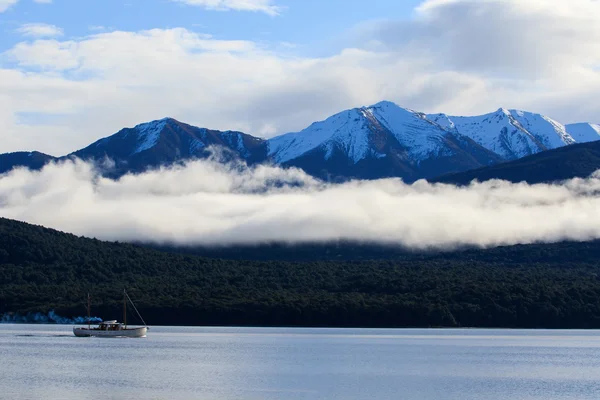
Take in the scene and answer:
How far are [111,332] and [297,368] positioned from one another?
73.7 metres

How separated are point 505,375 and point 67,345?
6627 cm

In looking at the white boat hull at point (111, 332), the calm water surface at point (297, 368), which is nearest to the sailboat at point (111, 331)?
the white boat hull at point (111, 332)

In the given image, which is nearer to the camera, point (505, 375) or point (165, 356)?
point (505, 375)

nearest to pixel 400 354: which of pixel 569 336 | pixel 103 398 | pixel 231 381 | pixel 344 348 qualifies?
pixel 344 348

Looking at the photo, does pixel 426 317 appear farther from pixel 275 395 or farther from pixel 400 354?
pixel 275 395

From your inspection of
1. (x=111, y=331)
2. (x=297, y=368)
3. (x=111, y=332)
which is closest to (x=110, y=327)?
(x=111, y=331)

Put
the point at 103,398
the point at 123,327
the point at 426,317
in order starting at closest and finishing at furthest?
the point at 103,398, the point at 123,327, the point at 426,317

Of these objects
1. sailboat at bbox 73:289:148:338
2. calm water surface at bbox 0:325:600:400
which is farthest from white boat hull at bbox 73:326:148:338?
calm water surface at bbox 0:325:600:400

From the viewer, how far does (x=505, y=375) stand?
104m

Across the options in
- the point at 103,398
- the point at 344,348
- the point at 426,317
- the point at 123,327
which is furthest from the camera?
the point at 426,317

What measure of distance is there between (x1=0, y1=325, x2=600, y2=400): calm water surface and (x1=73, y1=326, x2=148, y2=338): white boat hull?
16.7ft

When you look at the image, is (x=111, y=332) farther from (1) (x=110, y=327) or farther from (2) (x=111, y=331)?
(1) (x=110, y=327)

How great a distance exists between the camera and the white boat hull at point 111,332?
17162 centimetres

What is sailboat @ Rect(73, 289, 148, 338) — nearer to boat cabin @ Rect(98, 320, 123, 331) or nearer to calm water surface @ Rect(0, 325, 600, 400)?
boat cabin @ Rect(98, 320, 123, 331)
